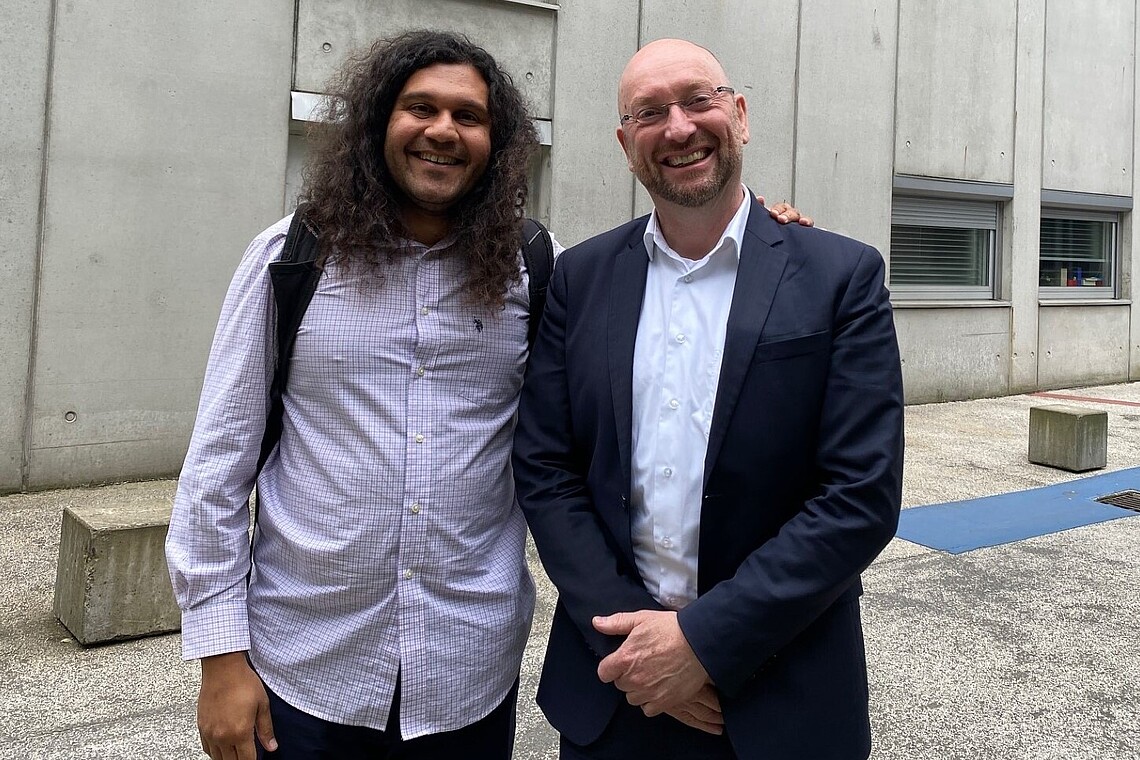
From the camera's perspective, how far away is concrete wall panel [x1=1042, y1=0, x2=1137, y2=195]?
12500 mm

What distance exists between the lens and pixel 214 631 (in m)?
1.73

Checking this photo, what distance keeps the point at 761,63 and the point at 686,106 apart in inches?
344

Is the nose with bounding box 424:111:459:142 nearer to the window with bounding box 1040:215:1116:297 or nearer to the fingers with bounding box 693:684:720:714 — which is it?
the fingers with bounding box 693:684:720:714

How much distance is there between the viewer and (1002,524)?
595cm

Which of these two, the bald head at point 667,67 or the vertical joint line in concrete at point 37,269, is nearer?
the bald head at point 667,67

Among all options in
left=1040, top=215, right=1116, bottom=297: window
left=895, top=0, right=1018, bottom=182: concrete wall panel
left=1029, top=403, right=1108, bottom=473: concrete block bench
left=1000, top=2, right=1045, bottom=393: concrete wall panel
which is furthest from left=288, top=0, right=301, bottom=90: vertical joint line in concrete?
left=1040, top=215, right=1116, bottom=297: window

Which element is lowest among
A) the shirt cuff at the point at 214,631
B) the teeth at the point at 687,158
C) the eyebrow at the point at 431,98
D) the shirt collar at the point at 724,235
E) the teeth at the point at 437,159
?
the shirt cuff at the point at 214,631

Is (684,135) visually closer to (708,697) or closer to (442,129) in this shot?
(442,129)

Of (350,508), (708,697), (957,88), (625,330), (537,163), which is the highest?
(957,88)

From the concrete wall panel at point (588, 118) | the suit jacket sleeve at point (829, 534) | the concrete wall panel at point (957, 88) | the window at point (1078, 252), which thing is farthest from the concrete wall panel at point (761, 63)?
the suit jacket sleeve at point (829, 534)

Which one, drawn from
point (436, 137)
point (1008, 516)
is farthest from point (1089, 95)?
point (436, 137)

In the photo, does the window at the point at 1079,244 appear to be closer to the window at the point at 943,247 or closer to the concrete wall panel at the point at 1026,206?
the concrete wall panel at the point at 1026,206

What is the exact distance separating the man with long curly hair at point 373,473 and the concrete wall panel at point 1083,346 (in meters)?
12.6

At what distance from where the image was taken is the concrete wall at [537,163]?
640cm
